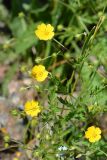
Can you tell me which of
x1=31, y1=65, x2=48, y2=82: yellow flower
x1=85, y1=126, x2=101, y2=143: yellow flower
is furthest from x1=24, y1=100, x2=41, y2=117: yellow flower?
x1=85, y1=126, x2=101, y2=143: yellow flower

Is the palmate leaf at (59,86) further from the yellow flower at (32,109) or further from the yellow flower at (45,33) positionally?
the yellow flower at (45,33)

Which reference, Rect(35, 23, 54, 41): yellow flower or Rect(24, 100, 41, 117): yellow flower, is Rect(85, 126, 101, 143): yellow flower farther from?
Rect(35, 23, 54, 41): yellow flower

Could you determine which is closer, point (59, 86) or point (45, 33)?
point (59, 86)

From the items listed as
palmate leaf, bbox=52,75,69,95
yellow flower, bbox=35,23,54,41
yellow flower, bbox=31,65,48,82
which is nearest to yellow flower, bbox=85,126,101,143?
palmate leaf, bbox=52,75,69,95

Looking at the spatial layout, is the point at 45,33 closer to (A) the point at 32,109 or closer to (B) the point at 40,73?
(B) the point at 40,73

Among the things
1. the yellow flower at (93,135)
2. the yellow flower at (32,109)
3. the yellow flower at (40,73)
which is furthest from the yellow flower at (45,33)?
the yellow flower at (93,135)

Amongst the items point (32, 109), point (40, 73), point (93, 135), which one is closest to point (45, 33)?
point (40, 73)

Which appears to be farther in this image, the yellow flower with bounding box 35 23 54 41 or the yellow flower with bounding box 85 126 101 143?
the yellow flower with bounding box 35 23 54 41

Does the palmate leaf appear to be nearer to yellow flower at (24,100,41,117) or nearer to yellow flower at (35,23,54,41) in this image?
yellow flower at (24,100,41,117)

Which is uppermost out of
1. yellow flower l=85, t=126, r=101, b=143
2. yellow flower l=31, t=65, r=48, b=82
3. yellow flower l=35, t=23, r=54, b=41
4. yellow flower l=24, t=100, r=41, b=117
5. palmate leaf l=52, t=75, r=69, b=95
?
yellow flower l=35, t=23, r=54, b=41

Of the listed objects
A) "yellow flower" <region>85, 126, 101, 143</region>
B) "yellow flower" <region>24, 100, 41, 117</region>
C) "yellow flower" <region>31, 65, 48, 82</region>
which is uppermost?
"yellow flower" <region>31, 65, 48, 82</region>

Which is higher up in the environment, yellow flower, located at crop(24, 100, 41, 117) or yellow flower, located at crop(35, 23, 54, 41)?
yellow flower, located at crop(35, 23, 54, 41)
